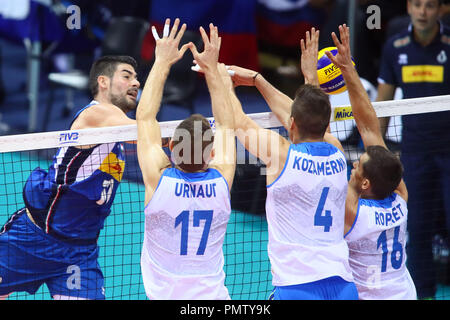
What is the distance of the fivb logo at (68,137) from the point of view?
5.85m

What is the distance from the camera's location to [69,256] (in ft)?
21.4

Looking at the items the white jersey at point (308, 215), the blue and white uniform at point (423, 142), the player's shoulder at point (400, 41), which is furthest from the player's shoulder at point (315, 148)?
the player's shoulder at point (400, 41)

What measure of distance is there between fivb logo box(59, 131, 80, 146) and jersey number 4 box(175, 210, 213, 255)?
1318 mm

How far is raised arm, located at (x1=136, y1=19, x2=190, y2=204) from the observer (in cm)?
511

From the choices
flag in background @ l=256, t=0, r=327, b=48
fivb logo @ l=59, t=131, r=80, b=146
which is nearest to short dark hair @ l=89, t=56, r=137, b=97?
fivb logo @ l=59, t=131, r=80, b=146

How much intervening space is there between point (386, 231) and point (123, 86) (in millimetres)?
2621

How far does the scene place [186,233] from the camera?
16.6 feet

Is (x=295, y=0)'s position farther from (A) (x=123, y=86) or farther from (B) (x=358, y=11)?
(A) (x=123, y=86)

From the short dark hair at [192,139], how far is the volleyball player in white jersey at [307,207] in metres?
0.50

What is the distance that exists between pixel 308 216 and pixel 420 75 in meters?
3.68

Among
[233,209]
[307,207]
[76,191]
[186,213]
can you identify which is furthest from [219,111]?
[233,209]

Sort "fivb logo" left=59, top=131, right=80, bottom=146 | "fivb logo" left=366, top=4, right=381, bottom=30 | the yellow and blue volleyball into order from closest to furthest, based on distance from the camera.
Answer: "fivb logo" left=59, top=131, right=80, bottom=146, the yellow and blue volleyball, "fivb logo" left=366, top=4, right=381, bottom=30

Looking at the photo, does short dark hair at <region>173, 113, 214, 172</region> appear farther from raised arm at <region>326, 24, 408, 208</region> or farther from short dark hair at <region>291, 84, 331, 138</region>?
raised arm at <region>326, 24, 408, 208</region>

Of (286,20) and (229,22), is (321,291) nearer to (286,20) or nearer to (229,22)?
(229,22)
